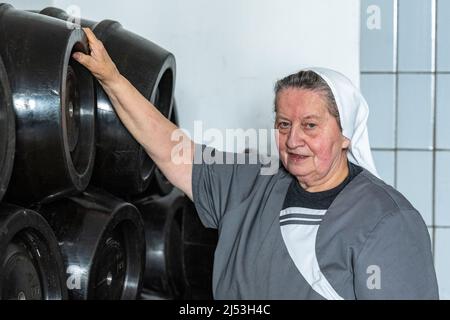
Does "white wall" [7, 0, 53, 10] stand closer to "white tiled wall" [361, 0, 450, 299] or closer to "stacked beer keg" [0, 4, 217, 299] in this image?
"stacked beer keg" [0, 4, 217, 299]

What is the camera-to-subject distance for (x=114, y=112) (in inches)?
72.6

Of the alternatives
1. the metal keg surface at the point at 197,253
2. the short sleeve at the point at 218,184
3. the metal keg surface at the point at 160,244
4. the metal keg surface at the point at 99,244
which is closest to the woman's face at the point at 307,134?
the short sleeve at the point at 218,184

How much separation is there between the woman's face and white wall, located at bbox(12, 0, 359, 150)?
977 mm

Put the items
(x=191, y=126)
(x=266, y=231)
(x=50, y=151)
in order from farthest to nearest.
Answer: (x=191, y=126)
(x=266, y=231)
(x=50, y=151)

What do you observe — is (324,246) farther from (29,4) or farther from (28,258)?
(29,4)

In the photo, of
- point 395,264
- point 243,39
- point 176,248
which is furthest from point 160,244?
point 395,264

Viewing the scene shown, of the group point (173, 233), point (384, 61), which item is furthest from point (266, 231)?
point (384, 61)

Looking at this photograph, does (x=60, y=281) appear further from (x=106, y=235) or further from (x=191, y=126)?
(x=191, y=126)

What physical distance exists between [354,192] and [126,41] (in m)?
0.72

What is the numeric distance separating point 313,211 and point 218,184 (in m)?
0.28

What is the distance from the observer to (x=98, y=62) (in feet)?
5.60

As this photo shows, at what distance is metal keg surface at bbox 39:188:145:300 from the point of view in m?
1.75

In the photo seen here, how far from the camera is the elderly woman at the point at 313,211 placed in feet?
5.10

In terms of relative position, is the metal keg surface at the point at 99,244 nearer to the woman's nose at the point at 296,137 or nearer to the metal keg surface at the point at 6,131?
the metal keg surface at the point at 6,131
